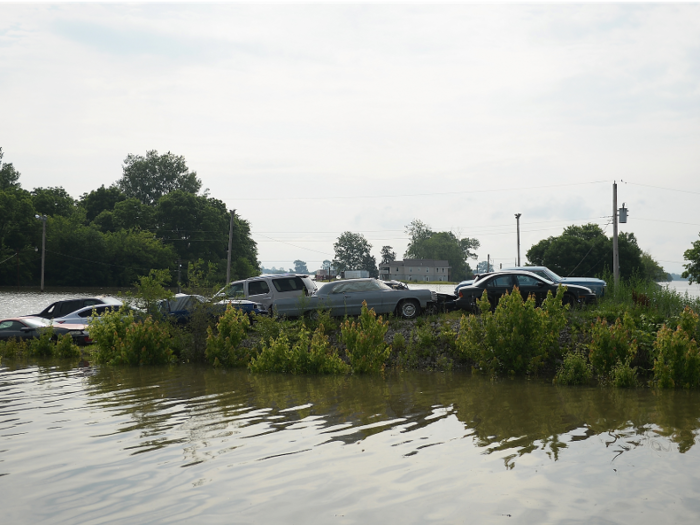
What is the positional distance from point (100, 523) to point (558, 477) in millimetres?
4015

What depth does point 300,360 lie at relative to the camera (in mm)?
13781

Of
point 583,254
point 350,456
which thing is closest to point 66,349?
point 350,456

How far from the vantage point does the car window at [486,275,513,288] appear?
19.7 metres

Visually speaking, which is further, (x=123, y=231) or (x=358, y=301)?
(x=123, y=231)

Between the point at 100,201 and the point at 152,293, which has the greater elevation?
the point at 100,201

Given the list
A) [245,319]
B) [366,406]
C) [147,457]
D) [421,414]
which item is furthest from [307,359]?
[147,457]

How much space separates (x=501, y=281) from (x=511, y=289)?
444 millimetres

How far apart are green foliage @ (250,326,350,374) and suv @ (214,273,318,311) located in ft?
20.7

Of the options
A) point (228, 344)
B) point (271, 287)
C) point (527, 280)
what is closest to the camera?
point (228, 344)

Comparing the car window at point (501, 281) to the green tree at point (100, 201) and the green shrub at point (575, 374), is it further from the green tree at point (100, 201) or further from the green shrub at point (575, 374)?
the green tree at point (100, 201)

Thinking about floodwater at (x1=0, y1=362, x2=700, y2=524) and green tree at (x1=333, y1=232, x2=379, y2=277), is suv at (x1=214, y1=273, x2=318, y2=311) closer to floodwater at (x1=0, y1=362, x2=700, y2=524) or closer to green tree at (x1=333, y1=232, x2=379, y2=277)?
floodwater at (x1=0, y1=362, x2=700, y2=524)

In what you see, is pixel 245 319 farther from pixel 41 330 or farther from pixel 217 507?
pixel 217 507

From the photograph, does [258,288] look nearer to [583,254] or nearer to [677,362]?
[677,362]

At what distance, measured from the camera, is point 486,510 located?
5.02 meters
